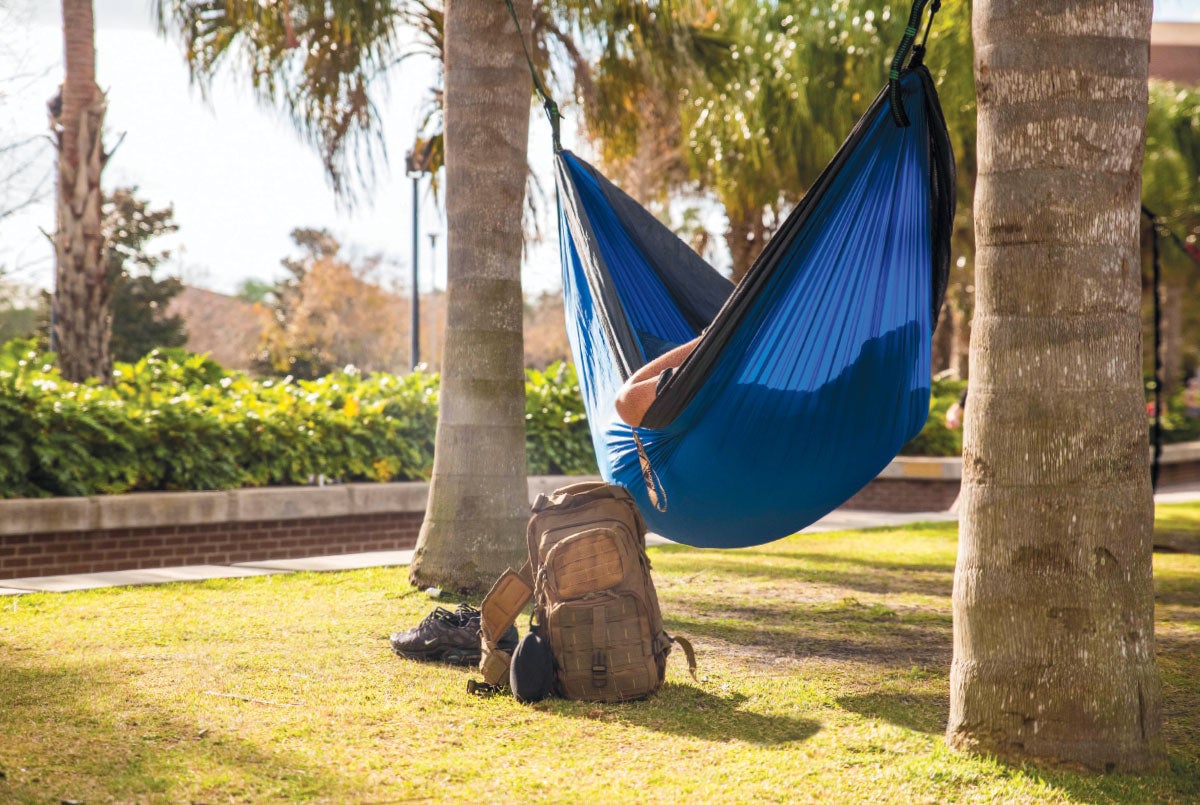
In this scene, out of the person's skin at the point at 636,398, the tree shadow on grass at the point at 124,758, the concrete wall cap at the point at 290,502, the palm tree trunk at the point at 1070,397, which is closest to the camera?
the tree shadow on grass at the point at 124,758

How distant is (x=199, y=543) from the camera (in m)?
6.56

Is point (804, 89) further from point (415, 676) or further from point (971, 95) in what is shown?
point (415, 676)

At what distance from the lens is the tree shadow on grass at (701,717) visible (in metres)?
3.02

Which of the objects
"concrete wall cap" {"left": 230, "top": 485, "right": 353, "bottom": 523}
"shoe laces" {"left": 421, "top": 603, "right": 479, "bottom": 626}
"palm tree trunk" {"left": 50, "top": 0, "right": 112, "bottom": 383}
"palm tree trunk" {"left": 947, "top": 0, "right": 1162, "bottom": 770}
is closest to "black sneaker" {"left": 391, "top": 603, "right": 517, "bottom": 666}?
"shoe laces" {"left": 421, "top": 603, "right": 479, "bottom": 626}

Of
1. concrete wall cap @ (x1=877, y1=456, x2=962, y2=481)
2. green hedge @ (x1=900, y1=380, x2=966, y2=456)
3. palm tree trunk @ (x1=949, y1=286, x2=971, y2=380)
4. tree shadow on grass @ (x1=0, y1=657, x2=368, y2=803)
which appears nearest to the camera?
tree shadow on grass @ (x1=0, y1=657, x2=368, y2=803)

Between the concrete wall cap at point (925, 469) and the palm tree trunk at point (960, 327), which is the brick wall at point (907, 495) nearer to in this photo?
the concrete wall cap at point (925, 469)

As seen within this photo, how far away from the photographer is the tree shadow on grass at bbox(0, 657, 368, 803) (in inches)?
97.5

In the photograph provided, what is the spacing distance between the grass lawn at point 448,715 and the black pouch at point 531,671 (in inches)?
2.0

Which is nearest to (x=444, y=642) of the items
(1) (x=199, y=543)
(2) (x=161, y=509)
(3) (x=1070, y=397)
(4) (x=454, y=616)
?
(4) (x=454, y=616)

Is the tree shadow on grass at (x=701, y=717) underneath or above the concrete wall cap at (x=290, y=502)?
underneath

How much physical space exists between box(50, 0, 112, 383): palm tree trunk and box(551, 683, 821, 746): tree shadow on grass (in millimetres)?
6170

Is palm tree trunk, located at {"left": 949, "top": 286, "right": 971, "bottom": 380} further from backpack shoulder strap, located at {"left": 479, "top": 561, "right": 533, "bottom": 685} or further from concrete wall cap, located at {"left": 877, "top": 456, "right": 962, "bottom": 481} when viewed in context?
backpack shoulder strap, located at {"left": 479, "top": 561, "right": 533, "bottom": 685}

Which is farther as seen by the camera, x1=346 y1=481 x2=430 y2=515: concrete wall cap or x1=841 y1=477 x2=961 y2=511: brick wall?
x1=841 y1=477 x2=961 y2=511: brick wall

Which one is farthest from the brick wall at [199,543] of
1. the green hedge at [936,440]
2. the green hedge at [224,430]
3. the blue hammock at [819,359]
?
the green hedge at [936,440]
